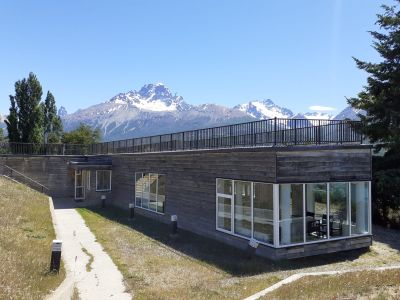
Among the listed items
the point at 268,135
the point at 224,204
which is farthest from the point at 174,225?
the point at 268,135

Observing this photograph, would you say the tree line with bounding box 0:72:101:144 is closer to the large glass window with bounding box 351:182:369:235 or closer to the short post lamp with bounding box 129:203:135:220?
the short post lamp with bounding box 129:203:135:220

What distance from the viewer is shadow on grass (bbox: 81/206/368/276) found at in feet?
44.0

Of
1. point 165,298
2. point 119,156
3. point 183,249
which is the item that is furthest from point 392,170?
point 119,156

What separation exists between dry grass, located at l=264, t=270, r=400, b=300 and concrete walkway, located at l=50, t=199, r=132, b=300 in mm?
4216

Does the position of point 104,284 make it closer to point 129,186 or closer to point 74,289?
point 74,289

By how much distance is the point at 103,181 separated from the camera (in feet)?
111

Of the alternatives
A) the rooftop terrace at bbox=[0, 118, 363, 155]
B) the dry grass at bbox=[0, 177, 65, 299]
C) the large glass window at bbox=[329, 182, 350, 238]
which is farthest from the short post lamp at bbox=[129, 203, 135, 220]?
the large glass window at bbox=[329, 182, 350, 238]

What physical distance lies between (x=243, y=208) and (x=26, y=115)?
1446 inches

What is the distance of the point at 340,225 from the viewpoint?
1583 cm

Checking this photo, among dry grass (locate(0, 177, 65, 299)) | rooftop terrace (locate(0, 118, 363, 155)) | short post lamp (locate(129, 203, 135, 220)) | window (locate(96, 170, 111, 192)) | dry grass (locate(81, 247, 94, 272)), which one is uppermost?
rooftop terrace (locate(0, 118, 363, 155))

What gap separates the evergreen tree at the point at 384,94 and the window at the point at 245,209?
8533 mm

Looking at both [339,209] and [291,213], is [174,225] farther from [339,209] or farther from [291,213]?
[339,209]

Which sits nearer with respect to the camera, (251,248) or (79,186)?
(251,248)

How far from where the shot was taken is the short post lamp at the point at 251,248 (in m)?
14.1
